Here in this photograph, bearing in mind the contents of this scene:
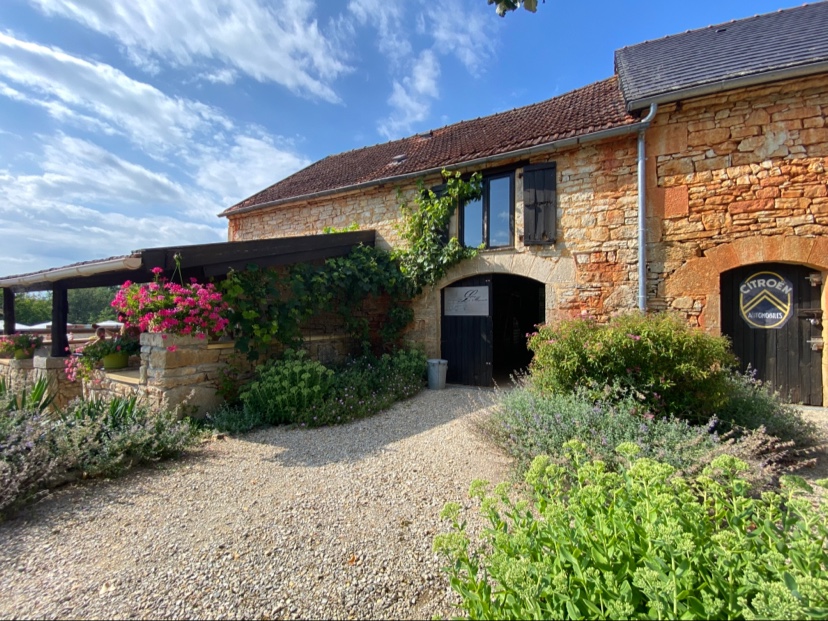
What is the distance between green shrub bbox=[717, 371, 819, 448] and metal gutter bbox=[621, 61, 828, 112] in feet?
12.9

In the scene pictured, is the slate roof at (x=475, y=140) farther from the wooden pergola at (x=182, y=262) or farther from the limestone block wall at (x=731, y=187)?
the wooden pergola at (x=182, y=262)

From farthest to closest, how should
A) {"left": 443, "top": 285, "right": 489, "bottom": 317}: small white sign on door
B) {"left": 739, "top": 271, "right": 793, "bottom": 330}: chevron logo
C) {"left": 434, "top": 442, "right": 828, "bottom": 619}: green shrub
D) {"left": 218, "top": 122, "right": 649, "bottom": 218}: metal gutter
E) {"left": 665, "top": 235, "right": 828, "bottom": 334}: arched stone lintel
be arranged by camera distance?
{"left": 443, "top": 285, "right": 489, "bottom": 317}: small white sign on door, {"left": 218, "top": 122, "right": 649, "bottom": 218}: metal gutter, {"left": 739, "top": 271, "right": 793, "bottom": 330}: chevron logo, {"left": 665, "top": 235, "right": 828, "bottom": 334}: arched stone lintel, {"left": 434, "top": 442, "right": 828, "bottom": 619}: green shrub

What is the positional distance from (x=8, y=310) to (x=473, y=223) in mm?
10055

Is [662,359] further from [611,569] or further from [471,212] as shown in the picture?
[471,212]

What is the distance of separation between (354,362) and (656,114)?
241 inches

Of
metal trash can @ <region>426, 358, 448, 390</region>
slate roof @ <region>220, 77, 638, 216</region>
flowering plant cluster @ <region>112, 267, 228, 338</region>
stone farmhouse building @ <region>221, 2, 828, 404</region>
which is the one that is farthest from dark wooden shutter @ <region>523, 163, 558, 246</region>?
flowering plant cluster @ <region>112, 267, 228, 338</region>

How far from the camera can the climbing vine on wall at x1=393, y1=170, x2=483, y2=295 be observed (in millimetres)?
6965

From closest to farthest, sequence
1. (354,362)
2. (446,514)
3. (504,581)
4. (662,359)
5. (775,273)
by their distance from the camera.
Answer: (504,581), (446,514), (662,359), (775,273), (354,362)

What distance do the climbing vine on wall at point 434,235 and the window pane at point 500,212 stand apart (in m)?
0.27

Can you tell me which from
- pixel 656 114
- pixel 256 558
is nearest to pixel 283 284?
pixel 256 558

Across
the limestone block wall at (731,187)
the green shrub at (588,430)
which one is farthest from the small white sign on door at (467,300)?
the green shrub at (588,430)

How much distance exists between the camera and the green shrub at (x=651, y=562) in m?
1.22

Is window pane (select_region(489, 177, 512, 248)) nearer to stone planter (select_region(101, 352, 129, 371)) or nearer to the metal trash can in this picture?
the metal trash can

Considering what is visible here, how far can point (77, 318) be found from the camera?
36250 millimetres
